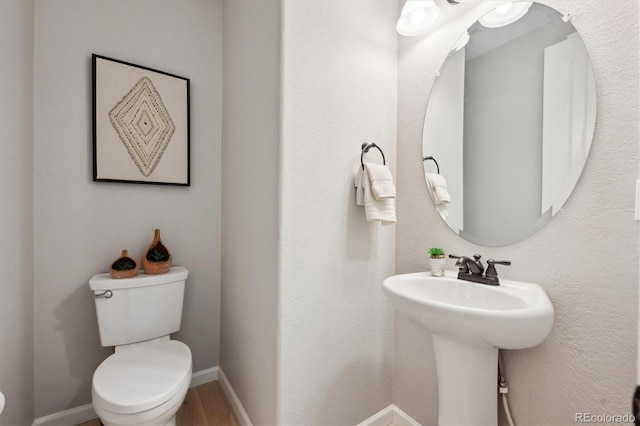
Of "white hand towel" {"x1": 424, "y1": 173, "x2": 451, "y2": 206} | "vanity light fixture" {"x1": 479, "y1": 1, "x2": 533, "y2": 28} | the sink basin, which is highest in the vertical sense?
"vanity light fixture" {"x1": 479, "y1": 1, "x2": 533, "y2": 28}

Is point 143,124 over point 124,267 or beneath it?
over

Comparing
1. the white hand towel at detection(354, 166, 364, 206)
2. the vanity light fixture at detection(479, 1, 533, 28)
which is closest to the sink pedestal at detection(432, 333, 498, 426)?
the white hand towel at detection(354, 166, 364, 206)

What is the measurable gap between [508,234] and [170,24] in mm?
2159

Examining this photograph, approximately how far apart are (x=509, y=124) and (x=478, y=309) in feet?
2.55

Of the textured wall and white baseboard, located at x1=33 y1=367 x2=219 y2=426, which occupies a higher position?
the textured wall

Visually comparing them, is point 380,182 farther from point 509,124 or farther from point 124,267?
point 124,267

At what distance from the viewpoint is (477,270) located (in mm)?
1115

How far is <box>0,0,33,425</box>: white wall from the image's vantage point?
1092 millimetres

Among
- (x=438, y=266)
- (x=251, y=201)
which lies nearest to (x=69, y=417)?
(x=251, y=201)

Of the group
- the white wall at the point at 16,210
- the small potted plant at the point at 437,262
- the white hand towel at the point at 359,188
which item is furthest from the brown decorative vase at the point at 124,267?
the small potted plant at the point at 437,262

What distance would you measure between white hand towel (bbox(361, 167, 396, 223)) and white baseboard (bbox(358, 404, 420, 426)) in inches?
39.6

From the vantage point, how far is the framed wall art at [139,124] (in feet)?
4.94

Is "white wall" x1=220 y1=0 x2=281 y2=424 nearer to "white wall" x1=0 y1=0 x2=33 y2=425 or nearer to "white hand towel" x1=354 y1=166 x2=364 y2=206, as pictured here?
"white hand towel" x1=354 y1=166 x2=364 y2=206

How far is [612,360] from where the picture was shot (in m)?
0.88
